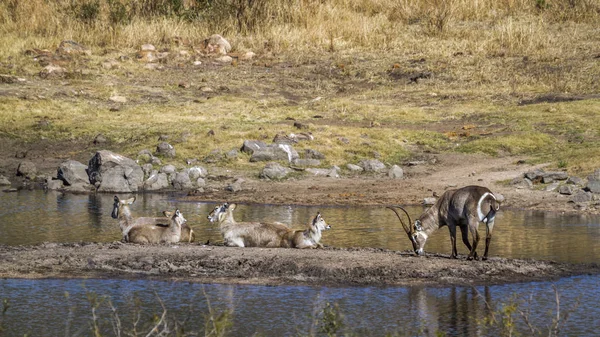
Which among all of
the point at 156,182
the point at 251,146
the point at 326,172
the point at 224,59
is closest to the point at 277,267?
the point at 156,182

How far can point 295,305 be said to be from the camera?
35.7 ft

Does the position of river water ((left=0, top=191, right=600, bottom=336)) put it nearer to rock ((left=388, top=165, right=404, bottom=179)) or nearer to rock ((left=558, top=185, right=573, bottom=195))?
rock ((left=558, top=185, right=573, bottom=195))

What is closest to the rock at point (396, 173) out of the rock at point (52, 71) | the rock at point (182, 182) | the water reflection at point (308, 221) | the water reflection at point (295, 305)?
the water reflection at point (308, 221)

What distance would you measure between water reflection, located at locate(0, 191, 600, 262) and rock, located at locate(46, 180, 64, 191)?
0.45 meters

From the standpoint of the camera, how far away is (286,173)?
20.9 m

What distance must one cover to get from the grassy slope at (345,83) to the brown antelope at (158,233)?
24.6 ft

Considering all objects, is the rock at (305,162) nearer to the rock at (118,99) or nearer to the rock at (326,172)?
the rock at (326,172)

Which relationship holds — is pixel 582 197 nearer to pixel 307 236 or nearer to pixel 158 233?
pixel 307 236

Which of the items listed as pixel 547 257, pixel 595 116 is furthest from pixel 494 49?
pixel 547 257

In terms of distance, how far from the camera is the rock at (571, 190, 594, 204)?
59.6 ft

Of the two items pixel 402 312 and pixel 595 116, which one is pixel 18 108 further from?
pixel 402 312

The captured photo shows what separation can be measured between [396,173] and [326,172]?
146 cm

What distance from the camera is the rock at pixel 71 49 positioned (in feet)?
98.6

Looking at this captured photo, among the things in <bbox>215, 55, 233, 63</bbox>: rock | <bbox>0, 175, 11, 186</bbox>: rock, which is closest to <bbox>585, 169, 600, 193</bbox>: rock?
<bbox>0, 175, 11, 186</bbox>: rock
